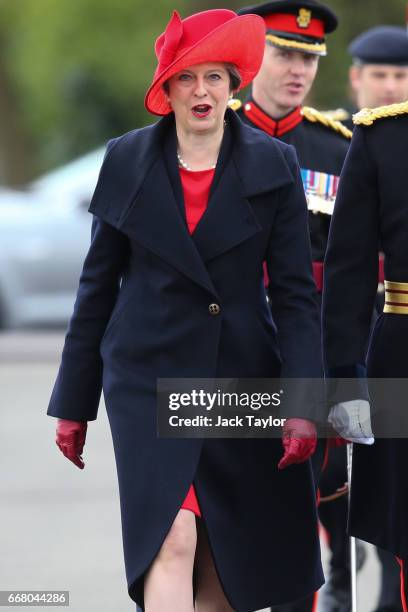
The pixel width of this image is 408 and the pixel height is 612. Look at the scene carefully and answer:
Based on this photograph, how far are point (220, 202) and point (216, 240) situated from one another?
4.1 inches

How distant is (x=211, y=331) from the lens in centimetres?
445

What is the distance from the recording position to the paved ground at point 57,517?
21.5 feet

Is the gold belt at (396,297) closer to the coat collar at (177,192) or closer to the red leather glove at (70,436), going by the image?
the coat collar at (177,192)

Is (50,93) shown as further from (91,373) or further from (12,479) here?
(91,373)

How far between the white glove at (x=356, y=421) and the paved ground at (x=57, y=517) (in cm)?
191

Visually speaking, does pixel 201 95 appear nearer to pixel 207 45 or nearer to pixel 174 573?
pixel 207 45

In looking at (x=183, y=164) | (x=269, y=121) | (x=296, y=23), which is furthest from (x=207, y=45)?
(x=296, y=23)

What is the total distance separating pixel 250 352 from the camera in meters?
4.50

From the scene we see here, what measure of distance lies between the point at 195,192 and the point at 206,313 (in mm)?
327

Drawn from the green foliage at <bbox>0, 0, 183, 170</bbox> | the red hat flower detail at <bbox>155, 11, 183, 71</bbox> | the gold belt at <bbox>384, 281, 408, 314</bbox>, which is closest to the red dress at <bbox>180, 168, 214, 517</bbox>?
the red hat flower detail at <bbox>155, 11, 183, 71</bbox>

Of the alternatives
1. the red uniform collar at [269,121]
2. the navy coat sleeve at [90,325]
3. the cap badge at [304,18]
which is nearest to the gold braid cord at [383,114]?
the navy coat sleeve at [90,325]

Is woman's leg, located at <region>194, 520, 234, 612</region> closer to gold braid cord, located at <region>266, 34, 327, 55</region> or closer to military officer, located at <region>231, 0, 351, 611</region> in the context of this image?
military officer, located at <region>231, 0, 351, 611</region>

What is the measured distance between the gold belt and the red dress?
0.52 meters

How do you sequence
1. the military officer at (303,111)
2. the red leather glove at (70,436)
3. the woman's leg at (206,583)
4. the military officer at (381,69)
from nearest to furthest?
the woman's leg at (206,583), the red leather glove at (70,436), the military officer at (303,111), the military officer at (381,69)
